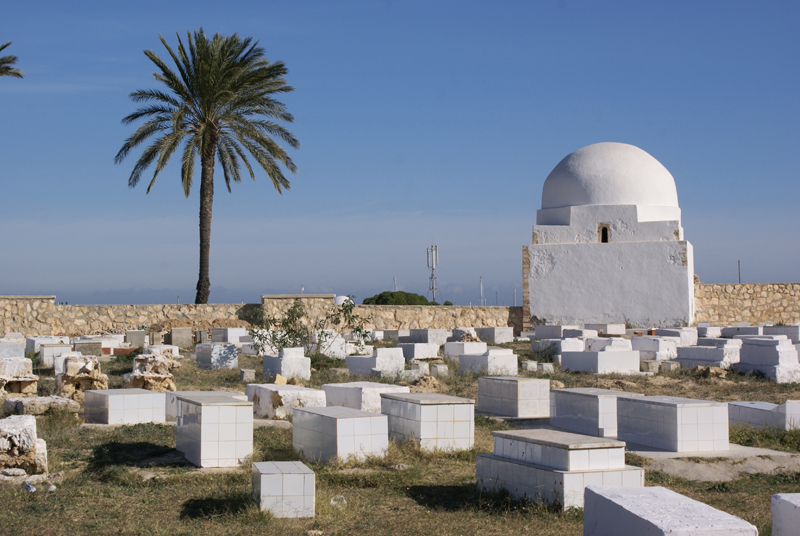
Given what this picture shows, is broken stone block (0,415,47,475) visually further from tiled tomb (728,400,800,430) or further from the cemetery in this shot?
tiled tomb (728,400,800,430)

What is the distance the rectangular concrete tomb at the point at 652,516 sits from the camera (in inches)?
140

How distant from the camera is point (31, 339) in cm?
1686

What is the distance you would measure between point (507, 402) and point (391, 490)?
4.27 metres

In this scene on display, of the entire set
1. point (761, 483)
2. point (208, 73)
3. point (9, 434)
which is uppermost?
point (208, 73)

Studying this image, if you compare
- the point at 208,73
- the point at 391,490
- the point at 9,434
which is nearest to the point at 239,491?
the point at 391,490

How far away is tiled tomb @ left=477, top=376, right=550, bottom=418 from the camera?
32.5 feet

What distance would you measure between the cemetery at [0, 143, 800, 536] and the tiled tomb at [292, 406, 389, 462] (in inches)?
0.7

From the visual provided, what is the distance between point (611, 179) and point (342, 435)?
67.3 ft

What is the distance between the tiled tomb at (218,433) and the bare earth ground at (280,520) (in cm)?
20

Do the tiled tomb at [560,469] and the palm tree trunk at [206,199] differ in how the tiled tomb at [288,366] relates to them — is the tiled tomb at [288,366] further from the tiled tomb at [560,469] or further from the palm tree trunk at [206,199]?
the palm tree trunk at [206,199]

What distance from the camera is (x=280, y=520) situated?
516 cm

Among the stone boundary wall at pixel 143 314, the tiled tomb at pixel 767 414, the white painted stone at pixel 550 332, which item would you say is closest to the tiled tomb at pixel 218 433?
the tiled tomb at pixel 767 414

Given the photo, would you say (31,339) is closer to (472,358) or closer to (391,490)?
(472,358)

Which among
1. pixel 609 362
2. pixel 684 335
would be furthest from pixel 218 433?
pixel 684 335
